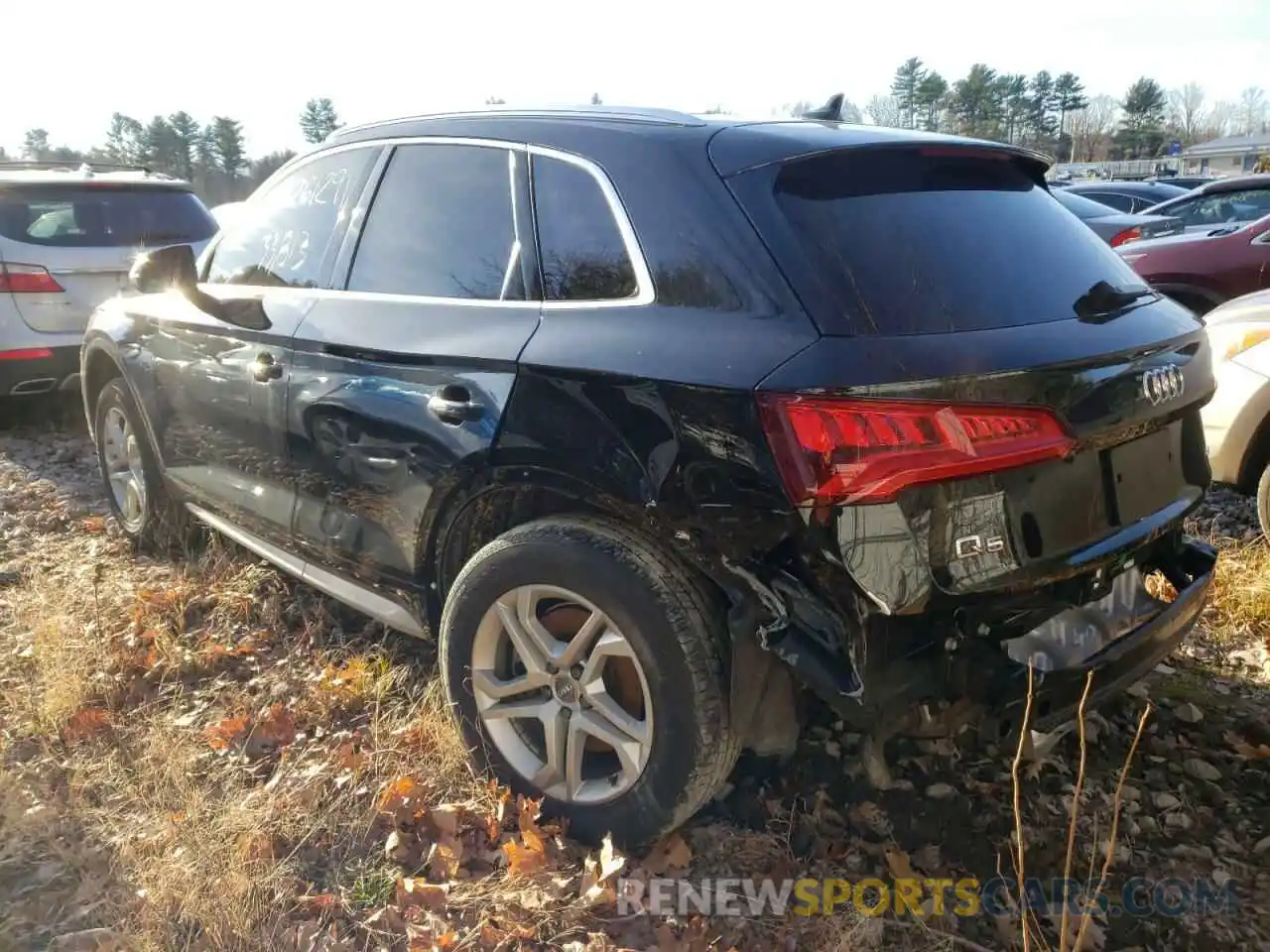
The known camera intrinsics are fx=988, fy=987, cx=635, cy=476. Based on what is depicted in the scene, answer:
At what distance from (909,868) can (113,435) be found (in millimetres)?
4069

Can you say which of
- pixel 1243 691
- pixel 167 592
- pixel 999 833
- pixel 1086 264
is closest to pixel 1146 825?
pixel 999 833

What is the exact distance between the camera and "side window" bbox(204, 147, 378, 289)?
324cm

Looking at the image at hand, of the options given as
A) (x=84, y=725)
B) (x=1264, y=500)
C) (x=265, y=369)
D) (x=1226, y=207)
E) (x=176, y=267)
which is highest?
(x=176, y=267)

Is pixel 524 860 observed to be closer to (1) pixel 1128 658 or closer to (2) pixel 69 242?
(1) pixel 1128 658

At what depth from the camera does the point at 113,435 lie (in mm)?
4719

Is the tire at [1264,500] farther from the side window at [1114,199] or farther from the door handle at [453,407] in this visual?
the side window at [1114,199]

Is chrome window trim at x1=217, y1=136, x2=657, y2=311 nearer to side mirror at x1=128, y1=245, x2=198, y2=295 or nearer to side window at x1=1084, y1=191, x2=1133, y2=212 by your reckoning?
side mirror at x1=128, y1=245, x2=198, y2=295

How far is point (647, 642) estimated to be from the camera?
7.32ft

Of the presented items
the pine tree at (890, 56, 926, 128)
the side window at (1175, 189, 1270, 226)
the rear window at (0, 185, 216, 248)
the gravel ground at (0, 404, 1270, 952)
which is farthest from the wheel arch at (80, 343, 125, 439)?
the pine tree at (890, 56, 926, 128)

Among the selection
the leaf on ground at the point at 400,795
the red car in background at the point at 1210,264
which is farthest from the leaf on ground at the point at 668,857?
the red car in background at the point at 1210,264

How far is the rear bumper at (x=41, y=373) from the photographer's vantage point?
6.07m

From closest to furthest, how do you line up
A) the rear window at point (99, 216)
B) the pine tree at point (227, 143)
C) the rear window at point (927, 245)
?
1. the rear window at point (927, 245)
2. the rear window at point (99, 216)
3. the pine tree at point (227, 143)

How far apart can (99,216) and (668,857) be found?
603cm

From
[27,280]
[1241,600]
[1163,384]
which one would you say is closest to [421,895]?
[1163,384]
